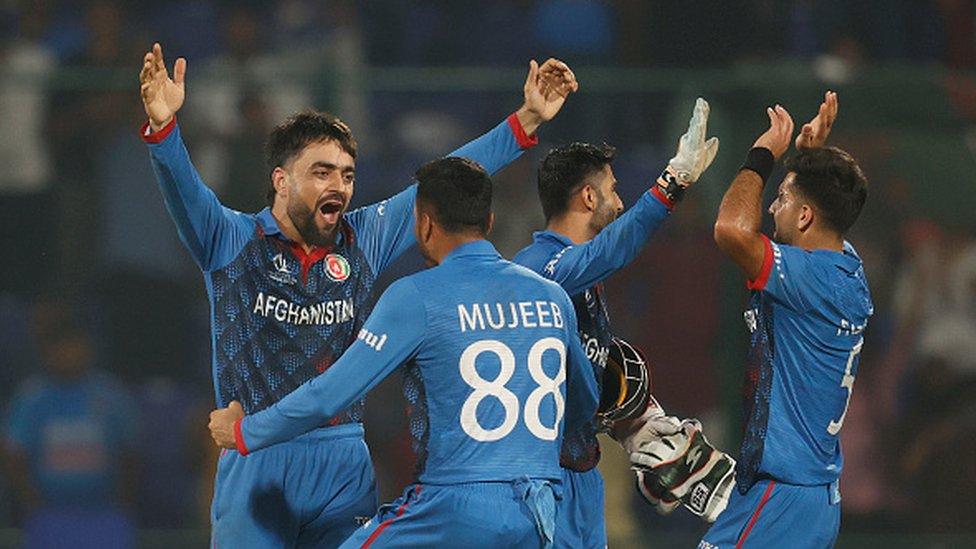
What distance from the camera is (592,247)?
6137 mm

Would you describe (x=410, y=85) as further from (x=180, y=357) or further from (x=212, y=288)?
(x=212, y=288)

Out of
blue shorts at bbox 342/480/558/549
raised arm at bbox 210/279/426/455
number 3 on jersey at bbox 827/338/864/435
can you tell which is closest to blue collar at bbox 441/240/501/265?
raised arm at bbox 210/279/426/455

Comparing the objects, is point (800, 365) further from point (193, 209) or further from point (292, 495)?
point (193, 209)

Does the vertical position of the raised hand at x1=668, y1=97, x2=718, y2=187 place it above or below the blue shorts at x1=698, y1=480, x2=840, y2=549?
above

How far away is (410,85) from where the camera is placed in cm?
1077

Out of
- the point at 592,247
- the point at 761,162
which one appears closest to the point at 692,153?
the point at 761,162

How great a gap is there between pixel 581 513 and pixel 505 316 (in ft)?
4.63

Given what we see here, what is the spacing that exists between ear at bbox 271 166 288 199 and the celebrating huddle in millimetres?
12

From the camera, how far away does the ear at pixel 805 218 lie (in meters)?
6.09

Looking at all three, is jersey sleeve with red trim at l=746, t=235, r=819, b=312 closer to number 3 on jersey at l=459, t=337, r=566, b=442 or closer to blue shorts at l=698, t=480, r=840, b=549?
blue shorts at l=698, t=480, r=840, b=549

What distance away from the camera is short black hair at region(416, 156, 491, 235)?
530cm

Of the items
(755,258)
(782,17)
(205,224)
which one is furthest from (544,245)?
(782,17)

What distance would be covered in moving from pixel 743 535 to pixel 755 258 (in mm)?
972

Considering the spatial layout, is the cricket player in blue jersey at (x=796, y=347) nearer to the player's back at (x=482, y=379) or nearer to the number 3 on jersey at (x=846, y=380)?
the number 3 on jersey at (x=846, y=380)
